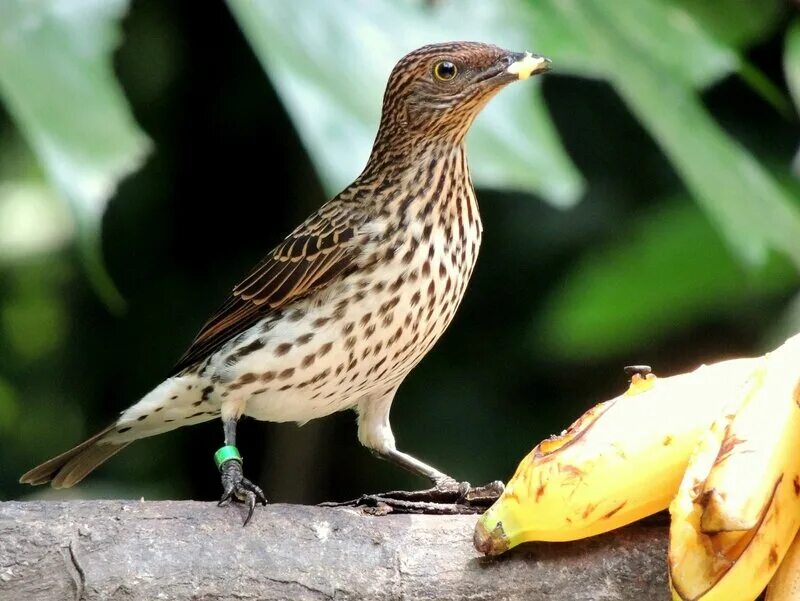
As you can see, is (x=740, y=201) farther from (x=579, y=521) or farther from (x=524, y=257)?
(x=524, y=257)

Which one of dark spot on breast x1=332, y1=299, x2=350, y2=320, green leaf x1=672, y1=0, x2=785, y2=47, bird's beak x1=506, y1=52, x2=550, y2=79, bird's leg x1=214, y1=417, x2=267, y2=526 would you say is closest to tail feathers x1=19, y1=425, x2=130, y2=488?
bird's leg x1=214, y1=417, x2=267, y2=526

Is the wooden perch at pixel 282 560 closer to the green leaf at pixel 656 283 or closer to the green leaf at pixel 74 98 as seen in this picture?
the green leaf at pixel 74 98

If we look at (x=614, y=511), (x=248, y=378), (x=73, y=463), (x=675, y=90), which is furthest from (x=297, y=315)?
(x=614, y=511)

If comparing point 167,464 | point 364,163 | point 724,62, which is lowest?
point 167,464

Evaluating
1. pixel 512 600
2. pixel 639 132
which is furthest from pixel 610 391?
pixel 512 600

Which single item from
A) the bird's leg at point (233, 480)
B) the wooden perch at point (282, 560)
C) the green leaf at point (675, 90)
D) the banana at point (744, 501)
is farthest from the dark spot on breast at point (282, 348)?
the banana at point (744, 501)
